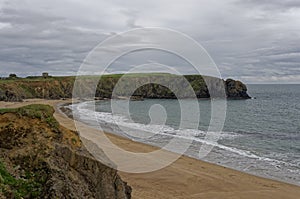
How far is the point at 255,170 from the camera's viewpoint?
69.1ft

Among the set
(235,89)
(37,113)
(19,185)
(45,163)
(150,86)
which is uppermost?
(150,86)

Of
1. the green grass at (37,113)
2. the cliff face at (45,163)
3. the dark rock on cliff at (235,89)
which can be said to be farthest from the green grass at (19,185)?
the dark rock on cliff at (235,89)

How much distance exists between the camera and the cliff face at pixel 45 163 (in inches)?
288

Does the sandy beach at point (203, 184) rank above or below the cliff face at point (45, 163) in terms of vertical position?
below

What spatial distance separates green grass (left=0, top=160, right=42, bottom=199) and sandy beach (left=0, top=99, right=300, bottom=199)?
7.87m

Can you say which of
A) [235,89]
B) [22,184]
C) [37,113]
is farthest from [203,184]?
[235,89]

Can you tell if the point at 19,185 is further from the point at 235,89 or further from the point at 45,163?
the point at 235,89

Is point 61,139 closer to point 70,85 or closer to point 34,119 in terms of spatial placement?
point 34,119

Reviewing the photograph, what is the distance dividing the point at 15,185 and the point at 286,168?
19.1 meters

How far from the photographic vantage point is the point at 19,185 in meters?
7.20

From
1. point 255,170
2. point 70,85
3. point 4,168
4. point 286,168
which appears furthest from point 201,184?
point 70,85

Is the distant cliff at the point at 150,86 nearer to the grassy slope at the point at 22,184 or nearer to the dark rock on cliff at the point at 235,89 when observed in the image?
the dark rock on cliff at the point at 235,89

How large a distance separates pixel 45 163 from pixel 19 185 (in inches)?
35.6

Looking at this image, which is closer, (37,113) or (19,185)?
(19,185)
